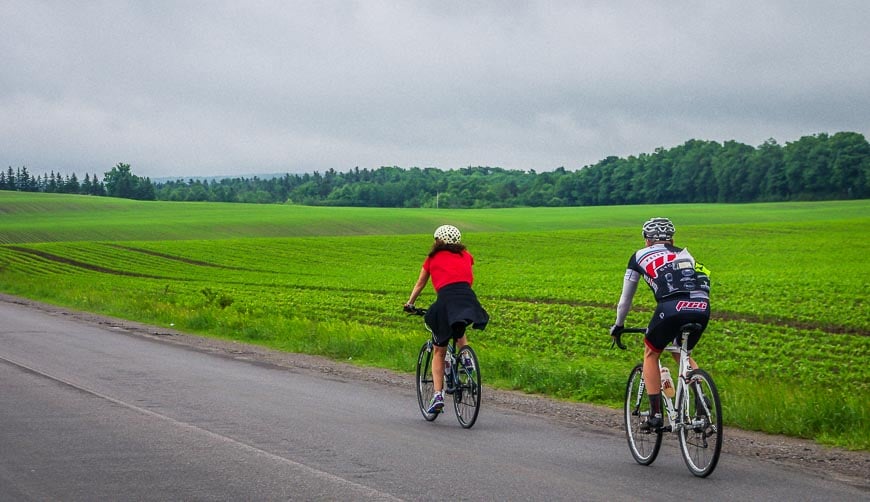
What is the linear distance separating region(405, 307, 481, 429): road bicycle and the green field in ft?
9.20

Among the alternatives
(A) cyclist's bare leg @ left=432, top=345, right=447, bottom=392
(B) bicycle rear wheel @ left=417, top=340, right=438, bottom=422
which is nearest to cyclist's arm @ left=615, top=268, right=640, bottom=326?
(A) cyclist's bare leg @ left=432, top=345, right=447, bottom=392

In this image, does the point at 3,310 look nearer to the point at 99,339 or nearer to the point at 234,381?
the point at 99,339

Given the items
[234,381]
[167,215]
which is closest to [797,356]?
[234,381]

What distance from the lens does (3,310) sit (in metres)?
29.6

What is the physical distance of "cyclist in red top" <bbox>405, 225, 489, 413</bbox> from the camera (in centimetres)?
1032

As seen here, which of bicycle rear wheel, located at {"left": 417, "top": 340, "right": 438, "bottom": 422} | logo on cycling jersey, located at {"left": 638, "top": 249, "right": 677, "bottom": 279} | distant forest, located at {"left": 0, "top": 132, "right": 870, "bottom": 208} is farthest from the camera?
distant forest, located at {"left": 0, "top": 132, "right": 870, "bottom": 208}

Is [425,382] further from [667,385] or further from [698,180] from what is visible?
[698,180]

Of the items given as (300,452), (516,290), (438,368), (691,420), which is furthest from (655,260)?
(516,290)

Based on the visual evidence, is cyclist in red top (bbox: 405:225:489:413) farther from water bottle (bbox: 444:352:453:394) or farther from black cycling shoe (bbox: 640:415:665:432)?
black cycling shoe (bbox: 640:415:665:432)

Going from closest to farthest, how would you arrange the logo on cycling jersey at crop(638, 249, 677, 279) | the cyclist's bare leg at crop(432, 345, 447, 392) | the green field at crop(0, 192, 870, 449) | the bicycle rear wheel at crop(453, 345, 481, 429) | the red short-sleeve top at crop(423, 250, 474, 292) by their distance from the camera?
the logo on cycling jersey at crop(638, 249, 677, 279)
the bicycle rear wheel at crop(453, 345, 481, 429)
the red short-sleeve top at crop(423, 250, 474, 292)
the cyclist's bare leg at crop(432, 345, 447, 392)
the green field at crop(0, 192, 870, 449)

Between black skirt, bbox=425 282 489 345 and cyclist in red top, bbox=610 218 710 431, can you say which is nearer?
cyclist in red top, bbox=610 218 710 431

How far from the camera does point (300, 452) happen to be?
8461 millimetres

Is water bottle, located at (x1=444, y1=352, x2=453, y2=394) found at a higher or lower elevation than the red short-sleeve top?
lower

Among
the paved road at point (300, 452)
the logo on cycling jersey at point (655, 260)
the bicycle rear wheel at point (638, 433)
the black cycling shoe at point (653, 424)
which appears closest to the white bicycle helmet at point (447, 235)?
the paved road at point (300, 452)
